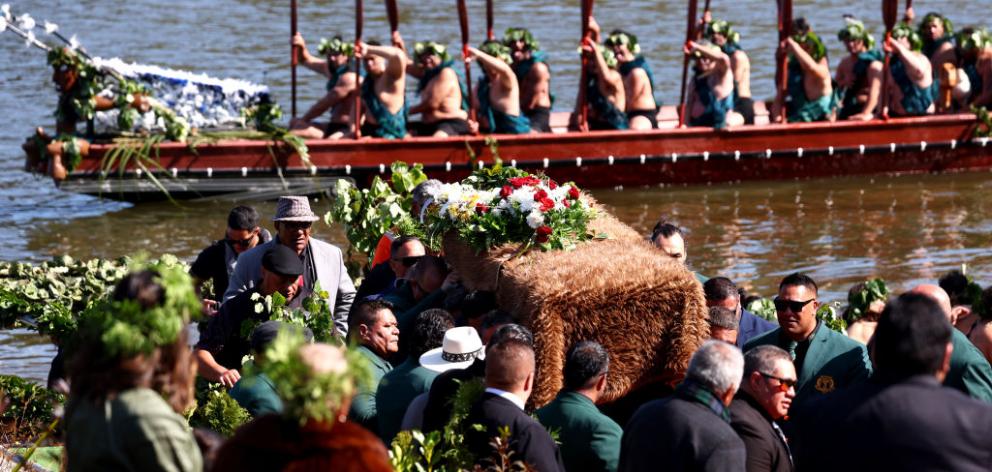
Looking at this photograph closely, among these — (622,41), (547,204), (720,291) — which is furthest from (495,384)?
(622,41)

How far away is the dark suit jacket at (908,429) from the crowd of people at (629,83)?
39.4ft

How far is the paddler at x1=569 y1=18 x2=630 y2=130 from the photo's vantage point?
17594 mm

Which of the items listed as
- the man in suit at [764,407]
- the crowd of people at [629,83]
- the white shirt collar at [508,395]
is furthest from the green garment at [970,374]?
the crowd of people at [629,83]

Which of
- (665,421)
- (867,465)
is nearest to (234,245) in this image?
(665,421)

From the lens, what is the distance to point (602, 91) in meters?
18.0

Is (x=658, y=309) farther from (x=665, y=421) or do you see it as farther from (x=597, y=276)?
(x=665, y=421)

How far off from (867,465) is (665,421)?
835 millimetres

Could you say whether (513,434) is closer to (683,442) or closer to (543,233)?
(683,442)

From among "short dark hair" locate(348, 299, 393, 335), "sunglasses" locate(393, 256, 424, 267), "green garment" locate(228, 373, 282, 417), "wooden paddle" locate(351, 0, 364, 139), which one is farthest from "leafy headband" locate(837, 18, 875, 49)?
"green garment" locate(228, 373, 282, 417)

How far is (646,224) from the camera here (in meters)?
17.8

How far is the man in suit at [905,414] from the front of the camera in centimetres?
480

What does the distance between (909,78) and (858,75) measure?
2.16 ft

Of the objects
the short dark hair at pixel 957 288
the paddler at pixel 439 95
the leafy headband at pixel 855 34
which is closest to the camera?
the short dark hair at pixel 957 288

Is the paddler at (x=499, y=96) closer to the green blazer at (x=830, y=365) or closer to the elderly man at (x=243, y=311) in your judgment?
the elderly man at (x=243, y=311)
